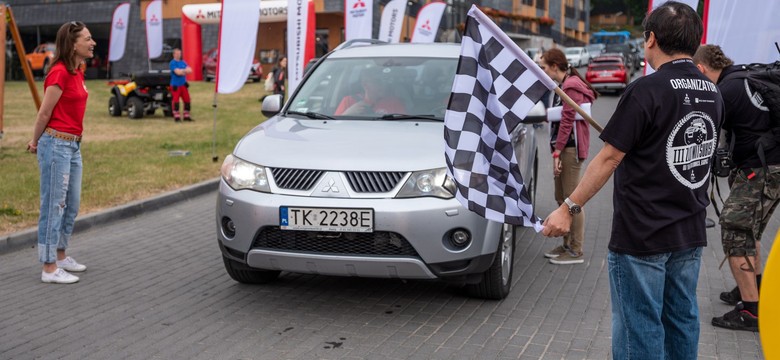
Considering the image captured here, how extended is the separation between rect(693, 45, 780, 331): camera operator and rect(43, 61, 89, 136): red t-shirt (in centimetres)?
448

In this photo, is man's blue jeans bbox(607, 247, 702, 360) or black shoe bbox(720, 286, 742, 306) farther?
black shoe bbox(720, 286, 742, 306)

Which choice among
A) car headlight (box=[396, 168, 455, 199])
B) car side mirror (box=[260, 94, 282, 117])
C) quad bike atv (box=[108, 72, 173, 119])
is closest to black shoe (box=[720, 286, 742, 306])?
car headlight (box=[396, 168, 455, 199])

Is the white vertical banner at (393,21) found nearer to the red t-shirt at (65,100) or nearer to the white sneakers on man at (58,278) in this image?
the red t-shirt at (65,100)

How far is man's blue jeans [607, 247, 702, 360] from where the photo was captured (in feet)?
10.6

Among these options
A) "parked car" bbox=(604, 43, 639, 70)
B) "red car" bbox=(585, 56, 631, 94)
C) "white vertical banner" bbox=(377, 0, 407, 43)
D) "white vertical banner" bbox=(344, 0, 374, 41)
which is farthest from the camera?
"parked car" bbox=(604, 43, 639, 70)

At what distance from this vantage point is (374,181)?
5.11 m

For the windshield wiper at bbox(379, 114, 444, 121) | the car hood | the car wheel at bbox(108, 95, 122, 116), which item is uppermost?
the windshield wiper at bbox(379, 114, 444, 121)

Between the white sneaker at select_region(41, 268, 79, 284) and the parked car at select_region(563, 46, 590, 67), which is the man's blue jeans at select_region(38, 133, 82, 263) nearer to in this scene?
the white sneaker at select_region(41, 268, 79, 284)

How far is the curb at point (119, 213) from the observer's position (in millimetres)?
7352

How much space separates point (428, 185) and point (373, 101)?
1.52 meters

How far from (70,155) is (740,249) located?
15.8 feet

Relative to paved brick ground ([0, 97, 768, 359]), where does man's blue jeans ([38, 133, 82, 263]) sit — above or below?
above

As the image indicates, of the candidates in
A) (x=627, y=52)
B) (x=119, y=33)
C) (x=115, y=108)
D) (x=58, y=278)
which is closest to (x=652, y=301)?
(x=58, y=278)

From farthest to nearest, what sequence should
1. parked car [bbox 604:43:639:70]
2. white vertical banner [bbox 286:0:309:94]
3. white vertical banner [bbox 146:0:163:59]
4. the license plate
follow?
parked car [bbox 604:43:639:70] → white vertical banner [bbox 146:0:163:59] → white vertical banner [bbox 286:0:309:94] → the license plate
